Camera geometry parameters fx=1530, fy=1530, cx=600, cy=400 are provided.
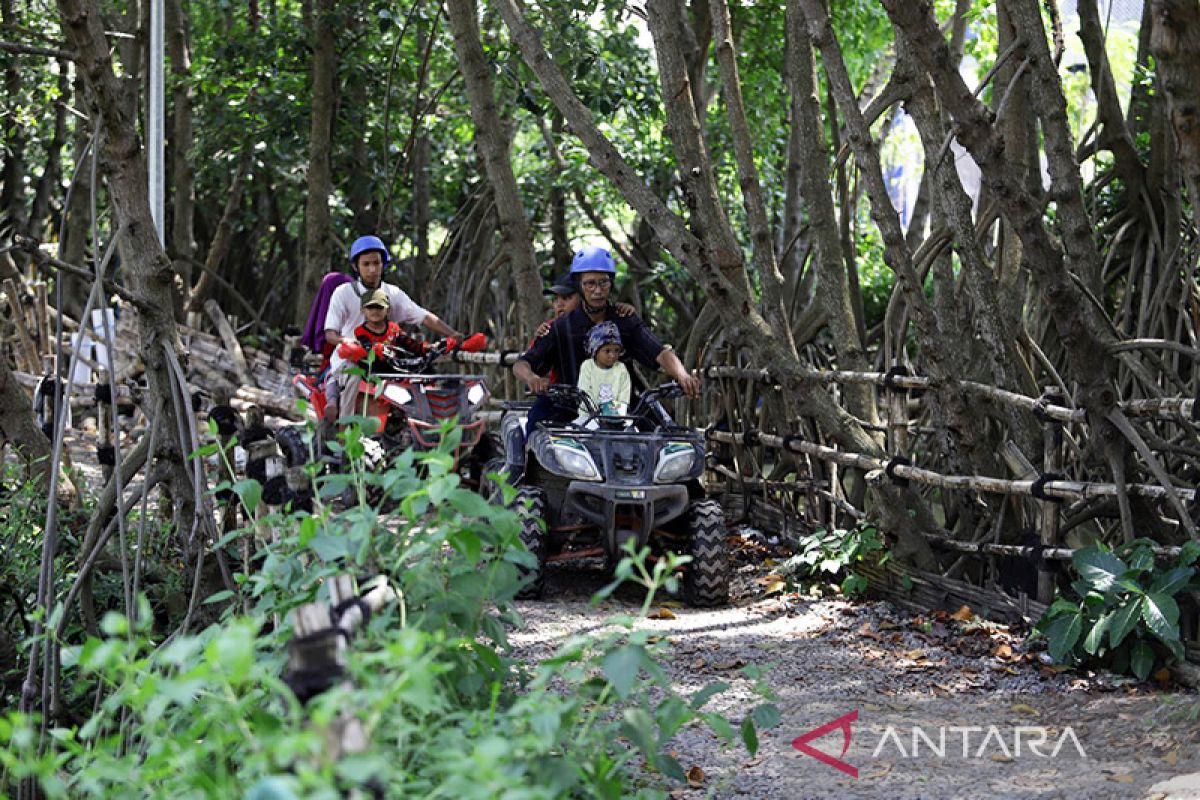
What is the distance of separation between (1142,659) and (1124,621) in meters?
0.15

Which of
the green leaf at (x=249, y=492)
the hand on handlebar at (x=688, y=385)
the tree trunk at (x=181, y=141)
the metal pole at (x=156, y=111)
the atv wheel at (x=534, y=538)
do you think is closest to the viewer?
the green leaf at (x=249, y=492)

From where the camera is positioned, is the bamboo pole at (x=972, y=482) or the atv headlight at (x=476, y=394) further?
the atv headlight at (x=476, y=394)

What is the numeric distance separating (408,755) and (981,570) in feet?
13.2

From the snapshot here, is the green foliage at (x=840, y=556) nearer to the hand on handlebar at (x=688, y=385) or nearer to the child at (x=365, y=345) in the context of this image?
the hand on handlebar at (x=688, y=385)

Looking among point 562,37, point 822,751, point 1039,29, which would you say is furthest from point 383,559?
point 562,37

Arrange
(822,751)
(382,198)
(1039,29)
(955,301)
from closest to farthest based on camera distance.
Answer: (822,751)
(1039,29)
(955,301)
(382,198)

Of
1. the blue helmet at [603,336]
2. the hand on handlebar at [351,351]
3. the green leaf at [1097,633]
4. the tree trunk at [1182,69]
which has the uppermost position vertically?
the tree trunk at [1182,69]

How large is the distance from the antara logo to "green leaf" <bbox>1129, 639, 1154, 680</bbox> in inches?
17.9

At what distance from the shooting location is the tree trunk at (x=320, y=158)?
41.0ft

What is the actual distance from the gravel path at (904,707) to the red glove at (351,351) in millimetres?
1829

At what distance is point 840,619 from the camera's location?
6391mm

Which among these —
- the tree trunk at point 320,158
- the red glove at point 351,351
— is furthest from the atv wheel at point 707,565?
the tree trunk at point 320,158

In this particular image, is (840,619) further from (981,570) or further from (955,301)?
(955,301)

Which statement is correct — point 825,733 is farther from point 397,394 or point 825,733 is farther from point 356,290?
point 356,290
